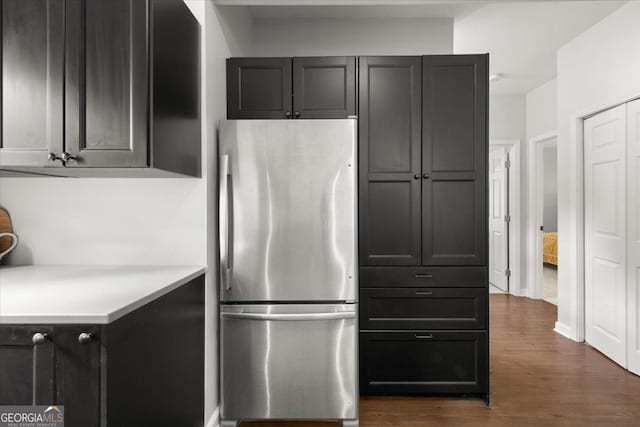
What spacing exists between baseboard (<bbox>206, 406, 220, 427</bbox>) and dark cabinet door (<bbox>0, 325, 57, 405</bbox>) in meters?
1.11

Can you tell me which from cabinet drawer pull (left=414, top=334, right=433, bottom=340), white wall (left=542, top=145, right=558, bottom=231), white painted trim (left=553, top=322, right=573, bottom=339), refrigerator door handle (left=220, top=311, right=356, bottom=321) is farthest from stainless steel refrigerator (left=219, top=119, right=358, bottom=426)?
white wall (left=542, top=145, right=558, bottom=231)

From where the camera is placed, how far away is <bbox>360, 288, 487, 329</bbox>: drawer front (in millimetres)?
2561

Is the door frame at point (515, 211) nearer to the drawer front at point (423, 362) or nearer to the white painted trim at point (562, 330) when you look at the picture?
the white painted trim at point (562, 330)

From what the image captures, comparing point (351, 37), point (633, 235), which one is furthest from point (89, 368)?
point (633, 235)

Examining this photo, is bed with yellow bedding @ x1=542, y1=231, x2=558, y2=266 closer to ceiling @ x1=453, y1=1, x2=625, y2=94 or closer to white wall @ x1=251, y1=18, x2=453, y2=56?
ceiling @ x1=453, y1=1, x2=625, y2=94

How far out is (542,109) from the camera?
→ 5.23 meters

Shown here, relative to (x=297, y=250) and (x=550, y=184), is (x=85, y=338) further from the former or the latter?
(x=550, y=184)

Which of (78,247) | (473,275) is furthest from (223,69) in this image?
(473,275)

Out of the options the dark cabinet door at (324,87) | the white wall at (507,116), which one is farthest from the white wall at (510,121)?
the dark cabinet door at (324,87)

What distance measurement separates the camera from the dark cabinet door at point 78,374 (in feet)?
3.91

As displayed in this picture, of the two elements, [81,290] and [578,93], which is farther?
[578,93]

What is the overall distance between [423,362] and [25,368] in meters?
2.08

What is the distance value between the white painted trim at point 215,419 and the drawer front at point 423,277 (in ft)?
3.57

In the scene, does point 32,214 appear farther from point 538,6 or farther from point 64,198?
point 538,6
